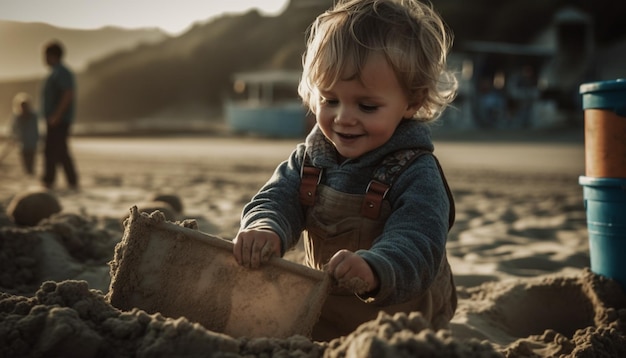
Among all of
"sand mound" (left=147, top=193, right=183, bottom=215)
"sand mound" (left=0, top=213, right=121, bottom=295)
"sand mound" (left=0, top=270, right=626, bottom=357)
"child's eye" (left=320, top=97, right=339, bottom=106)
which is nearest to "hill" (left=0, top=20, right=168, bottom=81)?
"sand mound" (left=147, top=193, right=183, bottom=215)

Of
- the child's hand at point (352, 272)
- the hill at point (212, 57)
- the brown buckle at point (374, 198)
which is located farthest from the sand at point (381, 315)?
the hill at point (212, 57)

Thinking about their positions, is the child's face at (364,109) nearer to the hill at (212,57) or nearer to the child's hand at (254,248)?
the child's hand at (254,248)

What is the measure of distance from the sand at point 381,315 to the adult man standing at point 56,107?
1.39ft

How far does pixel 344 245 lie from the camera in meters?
2.37

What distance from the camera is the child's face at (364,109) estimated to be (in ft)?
7.32

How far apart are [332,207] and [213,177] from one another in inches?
252

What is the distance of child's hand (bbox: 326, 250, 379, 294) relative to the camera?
1.94 meters

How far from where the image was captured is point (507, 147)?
13727mm

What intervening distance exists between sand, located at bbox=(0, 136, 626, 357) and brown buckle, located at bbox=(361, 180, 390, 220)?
59cm

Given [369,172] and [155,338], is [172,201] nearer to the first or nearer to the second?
[369,172]

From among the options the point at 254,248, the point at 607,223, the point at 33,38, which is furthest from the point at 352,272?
the point at 33,38

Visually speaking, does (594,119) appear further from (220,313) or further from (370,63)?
(220,313)

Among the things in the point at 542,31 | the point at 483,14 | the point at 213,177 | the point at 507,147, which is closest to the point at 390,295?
the point at 213,177

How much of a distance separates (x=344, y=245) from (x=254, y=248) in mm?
401
